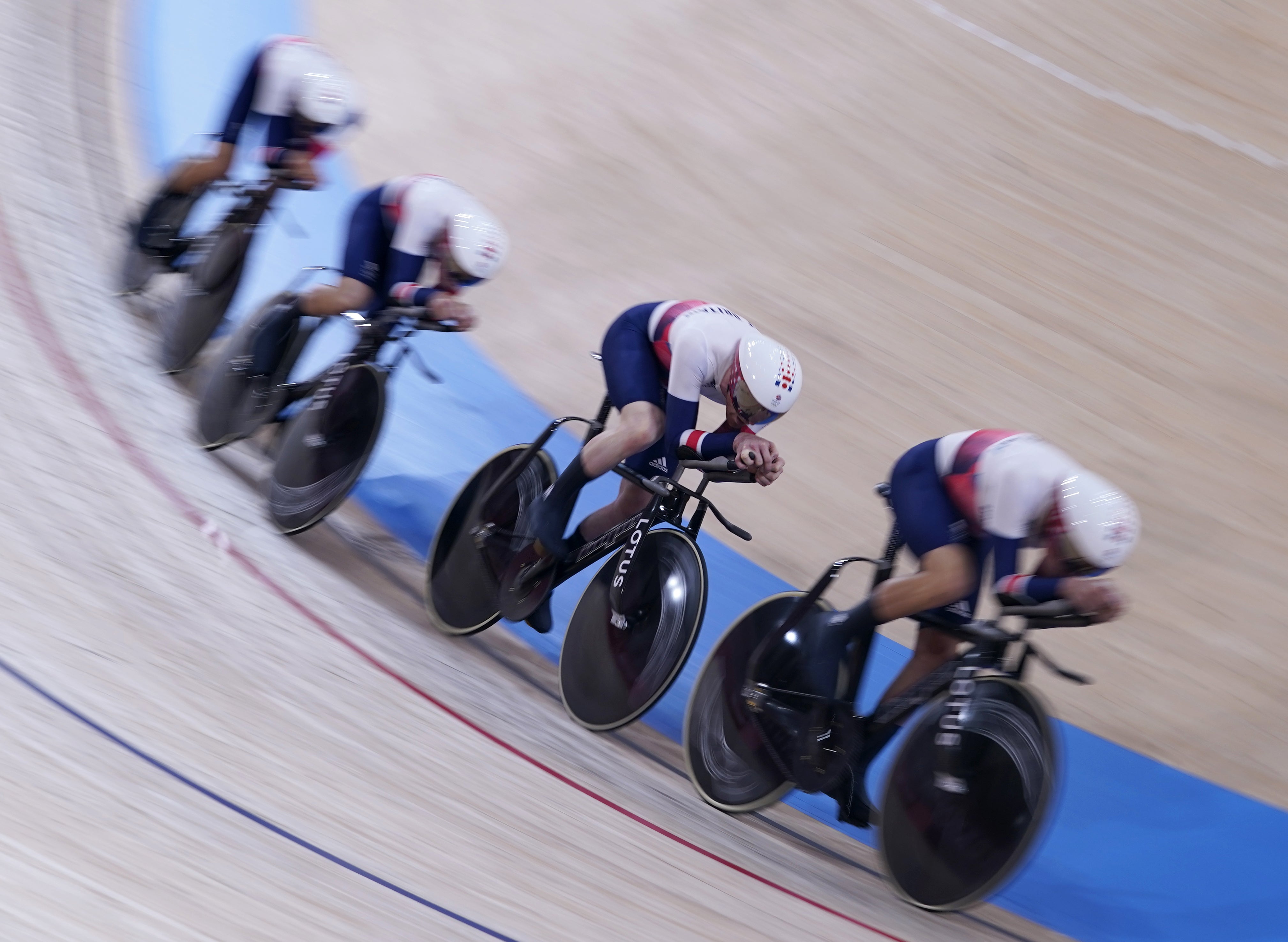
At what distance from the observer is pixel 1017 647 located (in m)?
4.16

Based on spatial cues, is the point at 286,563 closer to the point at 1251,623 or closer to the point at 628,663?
the point at 628,663

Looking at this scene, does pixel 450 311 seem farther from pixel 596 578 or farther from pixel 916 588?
pixel 916 588

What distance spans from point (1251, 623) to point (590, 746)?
2.40 m

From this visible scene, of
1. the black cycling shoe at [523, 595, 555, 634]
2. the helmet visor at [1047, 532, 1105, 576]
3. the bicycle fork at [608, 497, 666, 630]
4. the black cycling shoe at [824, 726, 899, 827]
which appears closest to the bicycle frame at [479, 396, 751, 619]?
the bicycle fork at [608, 497, 666, 630]

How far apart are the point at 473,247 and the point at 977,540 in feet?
4.74

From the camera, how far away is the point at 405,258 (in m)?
3.14

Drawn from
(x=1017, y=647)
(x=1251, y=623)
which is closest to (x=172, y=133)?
(x=1017, y=647)

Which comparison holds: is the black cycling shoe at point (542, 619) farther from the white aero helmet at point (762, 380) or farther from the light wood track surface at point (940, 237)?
the light wood track surface at point (940, 237)

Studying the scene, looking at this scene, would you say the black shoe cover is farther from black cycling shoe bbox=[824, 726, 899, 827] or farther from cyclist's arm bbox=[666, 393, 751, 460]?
black cycling shoe bbox=[824, 726, 899, 827]

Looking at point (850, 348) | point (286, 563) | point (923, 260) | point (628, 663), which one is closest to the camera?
point (628, 663)

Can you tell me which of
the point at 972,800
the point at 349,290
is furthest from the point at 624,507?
the point at 972,800

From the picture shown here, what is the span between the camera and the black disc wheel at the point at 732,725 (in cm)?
275

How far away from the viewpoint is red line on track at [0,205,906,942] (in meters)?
2.48

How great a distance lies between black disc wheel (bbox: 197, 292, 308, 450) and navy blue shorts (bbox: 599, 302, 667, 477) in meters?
1.01
